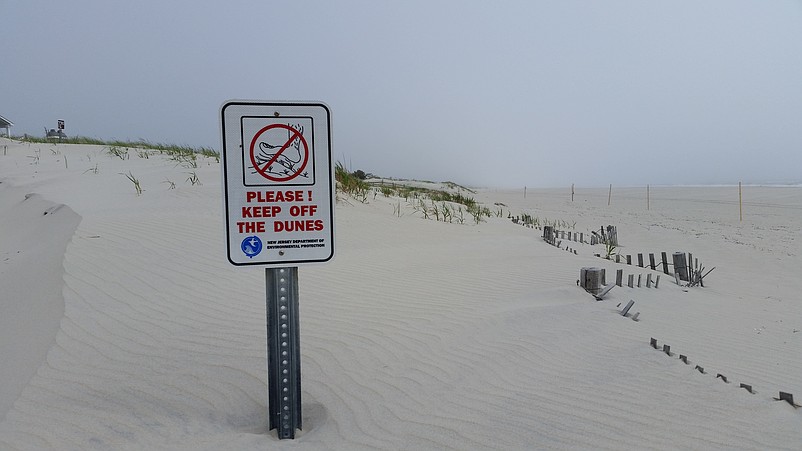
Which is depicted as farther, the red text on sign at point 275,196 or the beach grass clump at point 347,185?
the beach grass clump at point 347,185

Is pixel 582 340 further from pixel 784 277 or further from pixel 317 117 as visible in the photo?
pixel 784 277

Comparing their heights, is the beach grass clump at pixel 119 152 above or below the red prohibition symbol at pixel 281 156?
above

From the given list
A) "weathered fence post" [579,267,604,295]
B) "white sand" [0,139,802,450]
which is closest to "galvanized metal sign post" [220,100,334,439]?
"white sand" [0,139,802,450]

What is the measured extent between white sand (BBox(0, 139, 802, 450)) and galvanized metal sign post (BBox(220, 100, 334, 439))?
0.61m

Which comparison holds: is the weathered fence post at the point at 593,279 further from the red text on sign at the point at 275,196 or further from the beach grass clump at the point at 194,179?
the beach grass clump at the point at 194,179

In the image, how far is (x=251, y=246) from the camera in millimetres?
2428

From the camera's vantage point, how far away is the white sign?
240cm

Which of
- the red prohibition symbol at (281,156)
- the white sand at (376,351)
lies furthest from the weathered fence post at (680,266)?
the red prohibition symbol at (281,156)

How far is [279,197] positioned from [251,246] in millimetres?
245

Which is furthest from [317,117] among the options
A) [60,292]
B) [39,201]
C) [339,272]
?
[39,201]

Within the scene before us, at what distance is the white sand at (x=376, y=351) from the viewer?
8.83 feet

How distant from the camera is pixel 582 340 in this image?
4137 millimetres

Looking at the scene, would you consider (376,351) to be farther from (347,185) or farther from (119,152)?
(119,152)

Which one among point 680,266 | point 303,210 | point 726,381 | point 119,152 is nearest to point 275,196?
point 303,210
